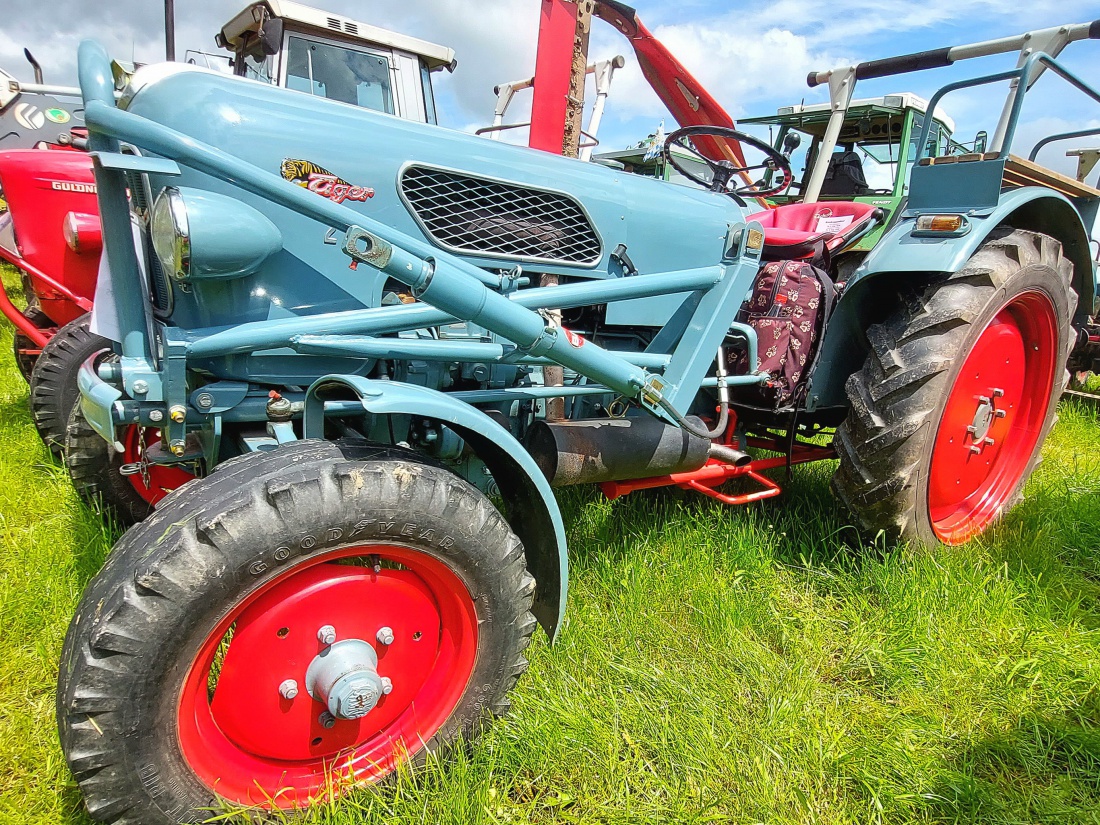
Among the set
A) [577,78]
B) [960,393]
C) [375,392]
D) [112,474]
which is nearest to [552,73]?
[577,78]

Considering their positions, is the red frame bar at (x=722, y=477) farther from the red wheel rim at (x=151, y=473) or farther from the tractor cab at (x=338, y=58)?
the tractor cab at (x=338, y=58)

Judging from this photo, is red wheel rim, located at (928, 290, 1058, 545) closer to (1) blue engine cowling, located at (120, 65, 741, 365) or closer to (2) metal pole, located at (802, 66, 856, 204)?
(1) blue engine cowling, located at (120, 65, 741, 365)

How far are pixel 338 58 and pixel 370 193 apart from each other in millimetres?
3376

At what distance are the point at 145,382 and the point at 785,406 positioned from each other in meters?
2.06

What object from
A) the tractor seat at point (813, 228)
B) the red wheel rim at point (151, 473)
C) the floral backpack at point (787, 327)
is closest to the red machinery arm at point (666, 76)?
the tractor seat at point (813, 228)

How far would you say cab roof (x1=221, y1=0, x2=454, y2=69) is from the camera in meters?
4.25

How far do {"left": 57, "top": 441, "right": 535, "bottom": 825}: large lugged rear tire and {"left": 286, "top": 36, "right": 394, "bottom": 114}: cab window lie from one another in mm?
3775

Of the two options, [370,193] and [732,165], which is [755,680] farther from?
[732,165]

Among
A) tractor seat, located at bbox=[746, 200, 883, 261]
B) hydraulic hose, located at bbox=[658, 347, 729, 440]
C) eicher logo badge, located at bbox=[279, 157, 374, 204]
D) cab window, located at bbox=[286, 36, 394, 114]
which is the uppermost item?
cab window, located at bbox=[286, 36, 394, 114]

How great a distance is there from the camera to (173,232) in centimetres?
146

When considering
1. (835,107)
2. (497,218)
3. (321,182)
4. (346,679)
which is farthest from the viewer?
(835,107)

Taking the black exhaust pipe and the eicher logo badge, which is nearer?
the eicher logo badge

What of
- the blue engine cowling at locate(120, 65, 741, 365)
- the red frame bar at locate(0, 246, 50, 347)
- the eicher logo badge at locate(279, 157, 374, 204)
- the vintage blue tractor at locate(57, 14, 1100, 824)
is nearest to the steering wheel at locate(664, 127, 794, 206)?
the vintage blue tractor at locate(57, 14, 1100, 824)

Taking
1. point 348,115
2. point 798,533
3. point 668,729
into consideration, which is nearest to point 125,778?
point 668,729
